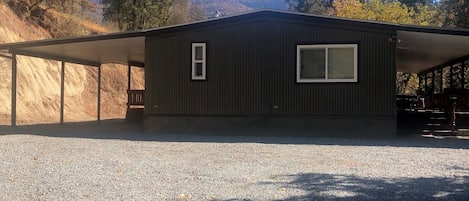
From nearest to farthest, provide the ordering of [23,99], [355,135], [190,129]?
1. [355,135]
2. [190,129]
3. [23,99]

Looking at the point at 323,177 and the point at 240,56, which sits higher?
the point at 240,56

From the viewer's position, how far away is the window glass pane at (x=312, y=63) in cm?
1391

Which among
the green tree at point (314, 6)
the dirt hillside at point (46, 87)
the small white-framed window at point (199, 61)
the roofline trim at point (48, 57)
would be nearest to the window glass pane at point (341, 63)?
the small white-framed window at point (199, 61)

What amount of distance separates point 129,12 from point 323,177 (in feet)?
93.3

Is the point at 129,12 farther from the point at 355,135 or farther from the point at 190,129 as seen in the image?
the point at 355,135

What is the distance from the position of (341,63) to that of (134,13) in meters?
22.6

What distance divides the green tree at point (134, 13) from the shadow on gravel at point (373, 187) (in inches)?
→ 1108

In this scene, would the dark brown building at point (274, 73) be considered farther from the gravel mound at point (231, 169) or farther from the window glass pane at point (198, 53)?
the gravel mound at point (231, 169)

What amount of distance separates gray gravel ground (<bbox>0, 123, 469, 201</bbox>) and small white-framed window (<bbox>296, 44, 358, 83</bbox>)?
2.05m

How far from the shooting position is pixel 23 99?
23.5 metres

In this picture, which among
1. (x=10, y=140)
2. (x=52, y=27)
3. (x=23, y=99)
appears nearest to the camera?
(x=10, y=140)

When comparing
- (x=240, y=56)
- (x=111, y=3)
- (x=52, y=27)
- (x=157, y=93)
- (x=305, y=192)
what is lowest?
(x=305, y=192)

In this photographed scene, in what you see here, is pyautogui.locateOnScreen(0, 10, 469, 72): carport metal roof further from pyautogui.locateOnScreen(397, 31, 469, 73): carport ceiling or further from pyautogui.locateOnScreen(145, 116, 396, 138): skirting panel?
pyautogui.locateOnScreen(145, 116, 396, 138): skirting panel

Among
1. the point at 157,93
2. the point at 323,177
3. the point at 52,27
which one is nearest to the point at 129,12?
the point at 52,27
